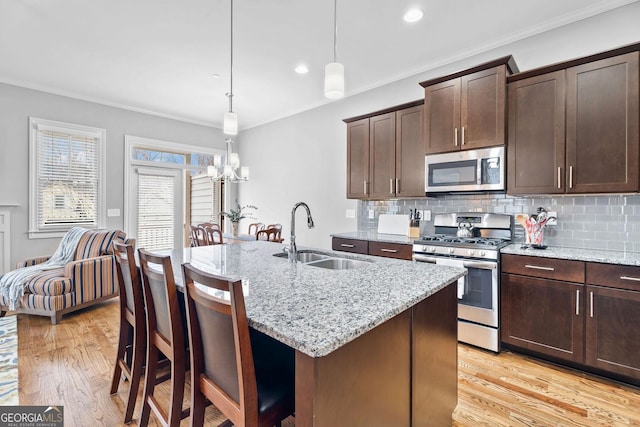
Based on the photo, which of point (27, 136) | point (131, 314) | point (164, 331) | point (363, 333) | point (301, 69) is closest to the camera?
point (363, 333)

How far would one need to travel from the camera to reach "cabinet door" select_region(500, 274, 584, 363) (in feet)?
7.62

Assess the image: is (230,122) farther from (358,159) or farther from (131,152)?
(131,152)

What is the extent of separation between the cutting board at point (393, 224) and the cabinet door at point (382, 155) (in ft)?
1.20

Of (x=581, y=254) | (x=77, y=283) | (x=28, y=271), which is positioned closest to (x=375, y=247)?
(x=581, y=254)

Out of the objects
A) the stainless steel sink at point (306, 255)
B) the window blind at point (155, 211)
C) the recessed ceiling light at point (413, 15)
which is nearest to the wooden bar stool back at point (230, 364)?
the stainless steel sink at point (306, 255)

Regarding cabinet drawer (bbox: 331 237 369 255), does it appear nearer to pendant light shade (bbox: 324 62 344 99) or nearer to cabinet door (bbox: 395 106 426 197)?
cabinet door (bbox: 395 106 426 197)

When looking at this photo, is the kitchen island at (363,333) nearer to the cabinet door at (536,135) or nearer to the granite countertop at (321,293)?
the granite countertop at (321,293)

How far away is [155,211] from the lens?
5555 millimetres

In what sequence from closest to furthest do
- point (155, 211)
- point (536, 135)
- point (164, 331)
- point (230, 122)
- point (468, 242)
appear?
1. point (164, 331)
2. point (230, 122)
3. point (536, 135)
4. point (468, 242)
5. point (155, 211)

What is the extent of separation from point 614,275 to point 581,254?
0.25 meters

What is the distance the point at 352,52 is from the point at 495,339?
10.5 feet

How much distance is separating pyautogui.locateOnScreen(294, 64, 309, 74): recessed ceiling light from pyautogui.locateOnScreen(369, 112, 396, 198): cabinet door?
1.01 meters

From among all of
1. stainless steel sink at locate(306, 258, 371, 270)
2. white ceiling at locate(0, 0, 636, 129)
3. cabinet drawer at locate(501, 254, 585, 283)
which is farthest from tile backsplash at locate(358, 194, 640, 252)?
stainless steel sink at locate(306, 258, 371, 270)

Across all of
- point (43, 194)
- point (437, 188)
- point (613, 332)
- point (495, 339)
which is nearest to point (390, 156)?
point (437, 188)
